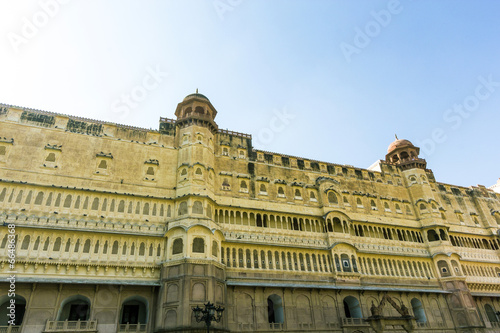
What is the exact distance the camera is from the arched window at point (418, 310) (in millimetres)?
30453

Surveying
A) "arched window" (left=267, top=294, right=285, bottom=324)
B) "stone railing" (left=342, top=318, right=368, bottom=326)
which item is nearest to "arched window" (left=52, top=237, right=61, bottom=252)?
"arched window" (left=267, top=294, right=285, bottom=324)

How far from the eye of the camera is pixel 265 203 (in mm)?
31109

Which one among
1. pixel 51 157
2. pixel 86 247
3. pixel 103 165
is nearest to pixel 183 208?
pixel 86 247

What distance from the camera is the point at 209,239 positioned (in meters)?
25.3

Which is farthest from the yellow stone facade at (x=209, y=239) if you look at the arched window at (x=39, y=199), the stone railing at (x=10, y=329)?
the stone railing at (x=10, y=329)

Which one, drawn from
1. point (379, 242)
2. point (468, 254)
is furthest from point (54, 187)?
point (468, 254)

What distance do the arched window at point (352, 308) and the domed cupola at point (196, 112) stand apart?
20.1m

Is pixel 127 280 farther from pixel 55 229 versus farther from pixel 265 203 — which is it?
pixel 265 203

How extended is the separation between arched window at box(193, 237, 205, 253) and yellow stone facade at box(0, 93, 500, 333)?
0.08 m

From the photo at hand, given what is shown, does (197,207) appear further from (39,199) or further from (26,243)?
(26,243)

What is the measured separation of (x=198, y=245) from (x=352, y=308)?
15.2m

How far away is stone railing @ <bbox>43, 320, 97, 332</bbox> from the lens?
68.0ft

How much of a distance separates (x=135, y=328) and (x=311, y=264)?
14.9 meters
